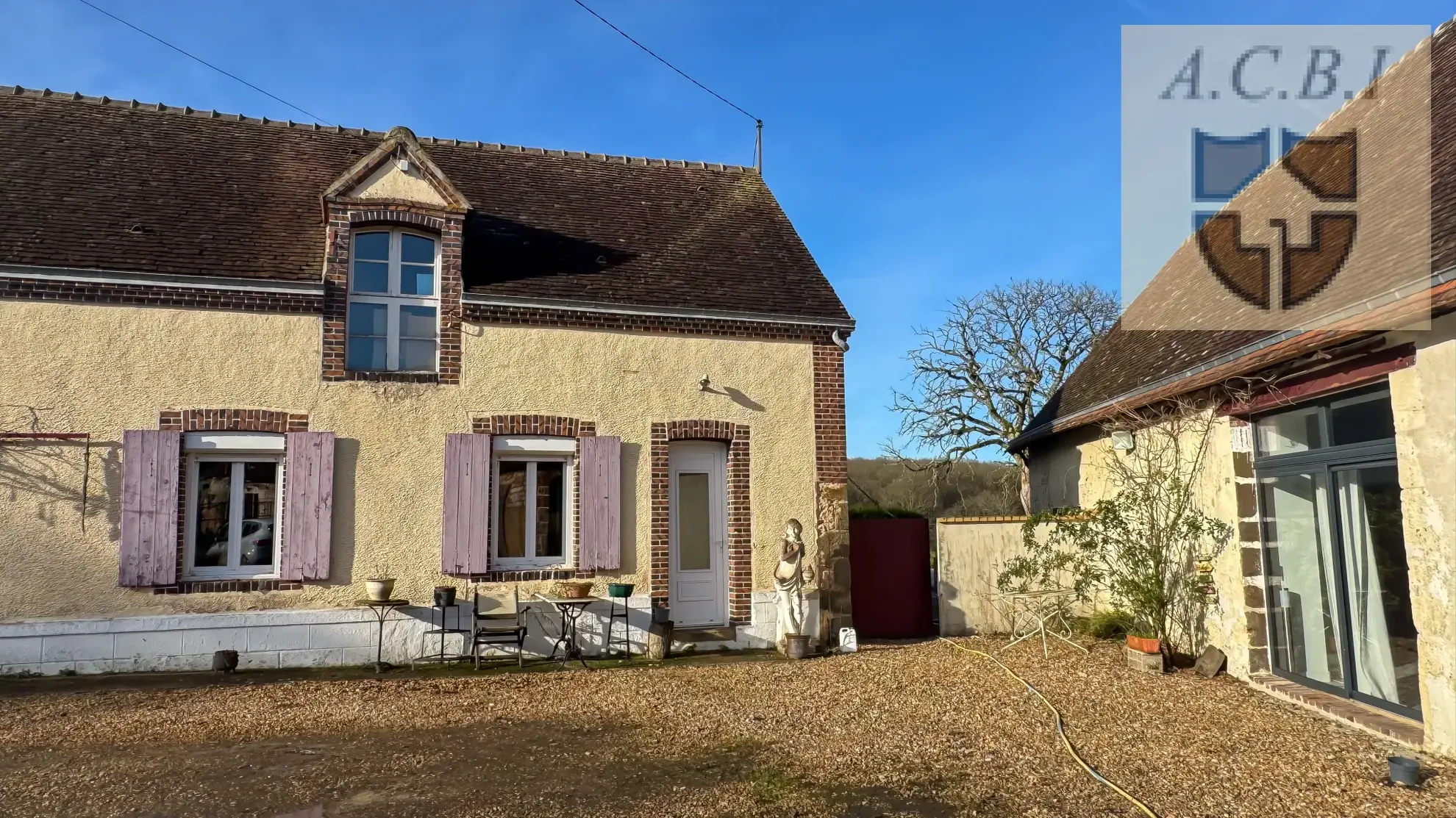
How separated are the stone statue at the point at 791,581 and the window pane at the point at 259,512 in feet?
16.1

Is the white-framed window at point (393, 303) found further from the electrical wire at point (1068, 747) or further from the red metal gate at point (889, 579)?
the electrical wire at point (1068, 747)

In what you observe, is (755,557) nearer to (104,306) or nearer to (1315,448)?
(1315,448)

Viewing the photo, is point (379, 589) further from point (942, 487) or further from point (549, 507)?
point (942, 487)

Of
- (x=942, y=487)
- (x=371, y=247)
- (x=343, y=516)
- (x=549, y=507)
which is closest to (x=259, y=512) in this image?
(x=343, y=516)

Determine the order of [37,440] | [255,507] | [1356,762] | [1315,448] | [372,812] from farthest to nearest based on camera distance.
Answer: [255,507] → [37,440] → [1315,448] → [1356,762] → [372,812]

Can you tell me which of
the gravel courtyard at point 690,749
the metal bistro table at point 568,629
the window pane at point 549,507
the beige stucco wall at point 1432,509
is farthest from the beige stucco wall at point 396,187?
the beige stucco wall at point 1432,509

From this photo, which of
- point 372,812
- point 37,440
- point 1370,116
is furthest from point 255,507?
point 1370,116

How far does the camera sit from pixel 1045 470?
12398 millimetres

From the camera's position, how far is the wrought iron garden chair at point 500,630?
27.9ft

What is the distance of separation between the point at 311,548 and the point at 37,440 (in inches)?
97.2

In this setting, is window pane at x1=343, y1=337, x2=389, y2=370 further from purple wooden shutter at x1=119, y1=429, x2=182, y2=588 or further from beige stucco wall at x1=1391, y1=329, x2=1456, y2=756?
beige stucco wall at x1=1391, y1=329, x2=1456, y2=756

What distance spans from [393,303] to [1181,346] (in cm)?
786

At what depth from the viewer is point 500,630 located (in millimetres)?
8617

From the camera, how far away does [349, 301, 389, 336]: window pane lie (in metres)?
9.02
